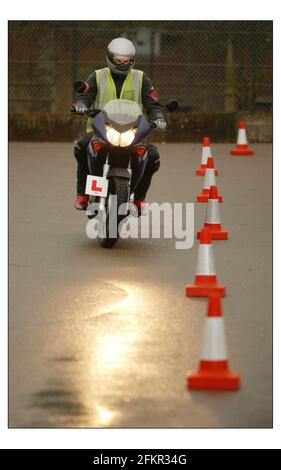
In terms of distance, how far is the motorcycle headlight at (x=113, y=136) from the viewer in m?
12.1

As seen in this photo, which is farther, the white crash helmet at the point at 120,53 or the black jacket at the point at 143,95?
the black jacket at the point at 143,95

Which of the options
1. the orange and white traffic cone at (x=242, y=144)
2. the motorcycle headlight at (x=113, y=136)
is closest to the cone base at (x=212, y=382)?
the motorcycle headlight at (x=113, y=136)

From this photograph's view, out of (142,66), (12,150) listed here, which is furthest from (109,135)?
(142,66)

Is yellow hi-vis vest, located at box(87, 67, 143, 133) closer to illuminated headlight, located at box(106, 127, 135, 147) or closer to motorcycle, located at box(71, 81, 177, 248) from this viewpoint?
motorcycle, located at box(71, 81, 177, 248)

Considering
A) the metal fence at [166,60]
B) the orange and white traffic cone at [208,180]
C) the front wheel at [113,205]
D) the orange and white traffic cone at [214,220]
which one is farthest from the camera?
the metal fence at [166,60]

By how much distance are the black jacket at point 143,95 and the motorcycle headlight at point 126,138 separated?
0.57 meters

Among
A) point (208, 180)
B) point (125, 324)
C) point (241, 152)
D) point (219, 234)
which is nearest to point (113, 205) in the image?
point (219, 234)

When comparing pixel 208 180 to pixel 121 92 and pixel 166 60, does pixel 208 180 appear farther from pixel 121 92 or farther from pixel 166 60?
pixel 166 60

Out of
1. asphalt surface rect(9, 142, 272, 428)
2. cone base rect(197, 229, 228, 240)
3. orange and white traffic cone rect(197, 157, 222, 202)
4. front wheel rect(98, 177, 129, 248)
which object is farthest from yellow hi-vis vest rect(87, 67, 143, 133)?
orange and white traffic cone rect(197, 157, 222, 202)

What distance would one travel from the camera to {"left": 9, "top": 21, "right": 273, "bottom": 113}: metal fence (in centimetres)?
2673

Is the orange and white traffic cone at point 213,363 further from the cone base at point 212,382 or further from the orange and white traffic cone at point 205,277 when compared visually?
the orange and white traffic cone at point 205,277

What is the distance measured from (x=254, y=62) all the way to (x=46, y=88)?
405 cm

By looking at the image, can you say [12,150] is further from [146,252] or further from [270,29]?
[146,252]

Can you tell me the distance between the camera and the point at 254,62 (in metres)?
26.8
